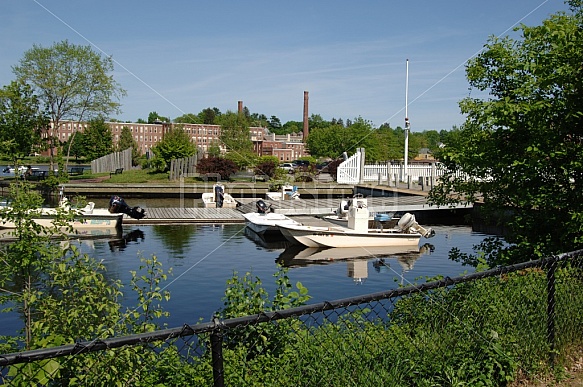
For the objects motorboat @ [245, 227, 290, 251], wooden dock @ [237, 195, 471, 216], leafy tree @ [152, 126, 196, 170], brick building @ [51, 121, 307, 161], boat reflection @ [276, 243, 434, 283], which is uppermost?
brick building @ [51, 121, 307, 161]

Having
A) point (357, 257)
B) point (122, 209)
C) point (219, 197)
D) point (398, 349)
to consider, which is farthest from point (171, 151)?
point (398, 349)

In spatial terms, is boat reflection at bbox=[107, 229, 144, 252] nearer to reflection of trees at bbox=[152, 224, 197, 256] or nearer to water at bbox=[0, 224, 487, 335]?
water at bbox=[0, 224, 487, 335]

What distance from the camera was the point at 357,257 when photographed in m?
21.0

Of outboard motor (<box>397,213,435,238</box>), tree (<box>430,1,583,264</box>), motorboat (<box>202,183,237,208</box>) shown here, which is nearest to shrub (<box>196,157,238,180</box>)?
motorboat (<box>202,183,237,208</box>)

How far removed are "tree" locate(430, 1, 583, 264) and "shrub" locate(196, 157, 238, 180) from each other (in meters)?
42.1

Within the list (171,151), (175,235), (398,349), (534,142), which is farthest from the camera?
(171,151)

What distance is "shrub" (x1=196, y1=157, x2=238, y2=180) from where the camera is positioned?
A: 51.2 metres

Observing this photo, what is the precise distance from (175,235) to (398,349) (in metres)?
21.0

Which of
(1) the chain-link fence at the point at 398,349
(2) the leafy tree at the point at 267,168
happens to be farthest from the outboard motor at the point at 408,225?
(2) the leafy tree at the point at 267,168

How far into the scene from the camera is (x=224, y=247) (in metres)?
22.5

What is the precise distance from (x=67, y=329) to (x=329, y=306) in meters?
2.66

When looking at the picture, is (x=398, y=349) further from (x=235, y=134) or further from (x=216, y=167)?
(x=235, y=134)

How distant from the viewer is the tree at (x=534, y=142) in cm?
820

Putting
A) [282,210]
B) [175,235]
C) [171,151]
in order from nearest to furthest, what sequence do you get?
1. [175,235]
2. [282,210]
3. [171,151]
